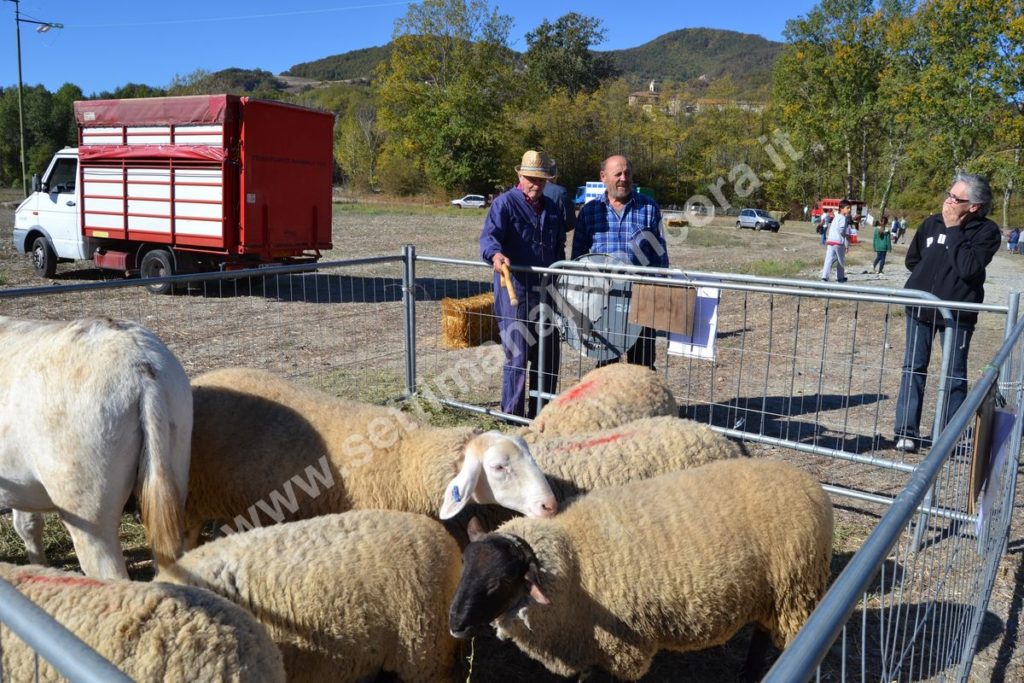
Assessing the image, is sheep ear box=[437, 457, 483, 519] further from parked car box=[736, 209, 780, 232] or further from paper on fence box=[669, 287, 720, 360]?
parked car box=[736, 209, 780, 232]

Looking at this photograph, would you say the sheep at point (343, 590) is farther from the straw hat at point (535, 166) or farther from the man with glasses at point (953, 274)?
the man with glasses at point (953, 274)

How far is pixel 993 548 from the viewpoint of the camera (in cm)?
361

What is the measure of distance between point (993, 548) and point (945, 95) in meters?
48.0

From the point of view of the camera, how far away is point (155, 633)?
6.98ft

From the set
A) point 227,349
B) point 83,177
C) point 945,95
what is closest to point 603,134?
point 945,95

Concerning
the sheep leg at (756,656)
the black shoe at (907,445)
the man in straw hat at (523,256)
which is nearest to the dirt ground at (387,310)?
the sheep leg at (756,656)

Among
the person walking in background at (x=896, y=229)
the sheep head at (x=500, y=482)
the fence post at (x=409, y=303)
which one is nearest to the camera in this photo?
the sheep head at (x=500, y=482)

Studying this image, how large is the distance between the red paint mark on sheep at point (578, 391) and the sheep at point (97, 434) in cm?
241

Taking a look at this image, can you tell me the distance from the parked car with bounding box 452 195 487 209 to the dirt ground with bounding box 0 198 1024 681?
21.9 m

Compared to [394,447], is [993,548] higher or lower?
lower

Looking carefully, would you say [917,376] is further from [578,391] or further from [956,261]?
[578,391]

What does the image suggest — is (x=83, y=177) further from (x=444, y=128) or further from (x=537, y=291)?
(x=444, y=128)

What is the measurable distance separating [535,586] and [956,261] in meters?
4.37

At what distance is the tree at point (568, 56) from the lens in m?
79.5
